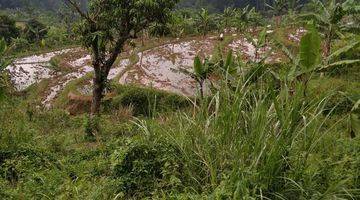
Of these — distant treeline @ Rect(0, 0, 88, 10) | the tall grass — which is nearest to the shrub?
the tall grass

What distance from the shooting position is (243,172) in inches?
130

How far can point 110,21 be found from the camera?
1072cm

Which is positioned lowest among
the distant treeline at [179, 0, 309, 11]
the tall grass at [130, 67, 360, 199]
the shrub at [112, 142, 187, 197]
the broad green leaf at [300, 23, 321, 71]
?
the distant treeline at [179, 0, 309, 11]

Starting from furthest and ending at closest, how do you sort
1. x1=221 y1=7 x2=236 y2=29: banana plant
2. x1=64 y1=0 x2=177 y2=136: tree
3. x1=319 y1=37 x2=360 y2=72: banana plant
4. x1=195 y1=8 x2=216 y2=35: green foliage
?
x1=221 y1=7 x2=236 y2=29: banana plant
x1=195 y1=8 x2=216 y2=35: green foliage
x1=64 y1=0 x2=177 y2=136: tree
x1=319 y1=37 x2=360 y2=72: banana plant

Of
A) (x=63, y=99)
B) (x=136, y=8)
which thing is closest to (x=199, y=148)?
(x=136, y=8)

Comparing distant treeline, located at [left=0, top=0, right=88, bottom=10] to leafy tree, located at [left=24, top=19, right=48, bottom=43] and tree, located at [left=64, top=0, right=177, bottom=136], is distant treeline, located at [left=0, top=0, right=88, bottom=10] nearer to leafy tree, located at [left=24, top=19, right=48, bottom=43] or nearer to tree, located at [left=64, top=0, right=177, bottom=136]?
leafy tree, located at [left=24, top=19, right=48, bottom=43]

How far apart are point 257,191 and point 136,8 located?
771cm

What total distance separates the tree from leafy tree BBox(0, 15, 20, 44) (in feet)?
61.1

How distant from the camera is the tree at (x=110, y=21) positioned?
33.9 ft

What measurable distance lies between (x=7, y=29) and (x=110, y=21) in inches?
782

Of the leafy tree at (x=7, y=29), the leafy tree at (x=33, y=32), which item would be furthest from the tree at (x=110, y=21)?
the leafy tree at (x=33, y=32)

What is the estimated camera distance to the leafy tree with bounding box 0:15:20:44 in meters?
27.9

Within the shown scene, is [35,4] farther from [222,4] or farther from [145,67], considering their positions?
[145,67]

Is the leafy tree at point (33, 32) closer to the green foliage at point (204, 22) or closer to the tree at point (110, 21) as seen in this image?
the green foliage at point (204, 22)
